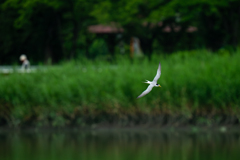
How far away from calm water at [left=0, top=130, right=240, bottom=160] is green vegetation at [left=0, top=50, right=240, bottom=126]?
63cm

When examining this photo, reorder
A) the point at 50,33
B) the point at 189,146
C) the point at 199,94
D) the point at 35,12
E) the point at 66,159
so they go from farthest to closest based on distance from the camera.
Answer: the point at 50,33 → the point at 35,12 → the point at 199,94 → the point at 189,146 → the point at 66,159

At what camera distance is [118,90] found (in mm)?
15969

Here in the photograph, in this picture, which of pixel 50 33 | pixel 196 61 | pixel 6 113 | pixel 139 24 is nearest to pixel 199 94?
pixel 196 61

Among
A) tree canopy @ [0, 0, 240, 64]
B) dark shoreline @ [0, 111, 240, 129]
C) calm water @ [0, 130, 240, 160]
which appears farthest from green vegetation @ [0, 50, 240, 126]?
tree canopy @ [0, 0, 240, 64]

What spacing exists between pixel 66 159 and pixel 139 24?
15.4m

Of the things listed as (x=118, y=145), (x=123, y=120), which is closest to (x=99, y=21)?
(x=123, y=120)

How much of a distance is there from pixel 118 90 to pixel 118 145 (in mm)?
1860

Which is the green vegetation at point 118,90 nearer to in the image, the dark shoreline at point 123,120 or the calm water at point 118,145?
the dark shoreline at point 123,120

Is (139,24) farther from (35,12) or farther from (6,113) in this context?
(6,113)

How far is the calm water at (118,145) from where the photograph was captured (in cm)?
1345

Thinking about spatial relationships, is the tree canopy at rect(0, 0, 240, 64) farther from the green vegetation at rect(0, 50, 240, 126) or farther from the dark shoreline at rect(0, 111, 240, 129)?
the dark shoreline at rect(0, 111, 240, 129)

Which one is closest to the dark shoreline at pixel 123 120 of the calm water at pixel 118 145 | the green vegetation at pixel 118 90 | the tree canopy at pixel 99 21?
the green vegetation at pixel 118 90

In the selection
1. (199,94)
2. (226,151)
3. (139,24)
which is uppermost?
(139,24)

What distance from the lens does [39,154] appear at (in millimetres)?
13883
